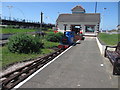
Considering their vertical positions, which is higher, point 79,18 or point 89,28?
point 79,18

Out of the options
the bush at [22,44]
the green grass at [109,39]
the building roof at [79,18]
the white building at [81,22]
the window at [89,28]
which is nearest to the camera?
the bush at [22,44]

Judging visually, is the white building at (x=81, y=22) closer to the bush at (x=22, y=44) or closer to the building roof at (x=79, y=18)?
the building roof at (x=79, y=18)

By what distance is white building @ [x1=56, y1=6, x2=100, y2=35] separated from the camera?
43.8m

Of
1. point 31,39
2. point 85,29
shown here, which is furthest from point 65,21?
point 31,39

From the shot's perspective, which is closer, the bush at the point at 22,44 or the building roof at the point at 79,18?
the bush at the point at 22,44

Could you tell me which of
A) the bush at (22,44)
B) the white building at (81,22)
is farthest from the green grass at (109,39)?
the white building at (81,22)

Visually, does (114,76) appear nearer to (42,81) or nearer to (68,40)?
(42,81)

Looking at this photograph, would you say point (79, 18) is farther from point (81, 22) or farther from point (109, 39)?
point (109, 39)

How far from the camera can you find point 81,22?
147ft

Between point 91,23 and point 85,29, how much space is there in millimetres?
2603

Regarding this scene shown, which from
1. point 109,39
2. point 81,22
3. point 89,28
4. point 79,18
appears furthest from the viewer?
point 79,18

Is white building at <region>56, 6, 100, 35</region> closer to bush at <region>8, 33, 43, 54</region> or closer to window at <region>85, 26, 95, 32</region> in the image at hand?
window at <region>85, 26, 95, 32</region>

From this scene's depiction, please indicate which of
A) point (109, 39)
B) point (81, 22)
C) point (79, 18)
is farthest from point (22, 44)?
point (79, 18)

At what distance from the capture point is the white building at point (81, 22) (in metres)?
43.8
